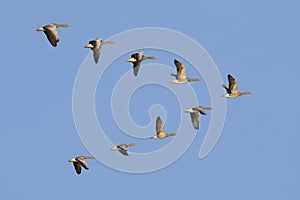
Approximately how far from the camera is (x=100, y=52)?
9169 cm

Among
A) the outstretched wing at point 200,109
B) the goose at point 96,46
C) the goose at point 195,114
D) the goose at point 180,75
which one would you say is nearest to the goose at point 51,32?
the goose at point 96,46

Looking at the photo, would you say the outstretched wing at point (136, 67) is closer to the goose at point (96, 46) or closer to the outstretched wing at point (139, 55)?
the outstretched wing at point (139, 55)

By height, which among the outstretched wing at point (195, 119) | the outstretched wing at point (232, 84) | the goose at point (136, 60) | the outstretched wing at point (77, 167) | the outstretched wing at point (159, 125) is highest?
the goose at point (136, 60)

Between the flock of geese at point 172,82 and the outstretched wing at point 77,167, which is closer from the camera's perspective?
the flock of geese at point 172,82

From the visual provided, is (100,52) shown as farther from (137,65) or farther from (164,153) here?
(164,153)

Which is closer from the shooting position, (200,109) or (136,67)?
(136,67)

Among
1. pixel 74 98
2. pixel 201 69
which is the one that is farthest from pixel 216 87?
pixel 74 98

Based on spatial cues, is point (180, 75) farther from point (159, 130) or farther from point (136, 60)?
point (159, 130)

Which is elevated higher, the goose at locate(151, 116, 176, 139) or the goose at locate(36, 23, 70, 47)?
the goose at locate(36, 23, 70, 47)

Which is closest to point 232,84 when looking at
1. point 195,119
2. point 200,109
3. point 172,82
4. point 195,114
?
point 200,109

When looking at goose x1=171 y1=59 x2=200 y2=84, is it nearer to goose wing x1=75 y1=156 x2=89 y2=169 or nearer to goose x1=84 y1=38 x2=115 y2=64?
goose x1=84 y1=38 x2=115 y2=64

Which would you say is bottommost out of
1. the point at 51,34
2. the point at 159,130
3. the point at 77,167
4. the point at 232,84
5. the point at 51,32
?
the point at 77,167

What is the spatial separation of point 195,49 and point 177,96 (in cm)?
272

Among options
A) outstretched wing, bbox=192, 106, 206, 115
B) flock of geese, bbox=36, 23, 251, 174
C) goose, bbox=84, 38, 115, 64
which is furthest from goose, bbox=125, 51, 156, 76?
outstretched wing, bbox=192, 106, 206, 115
